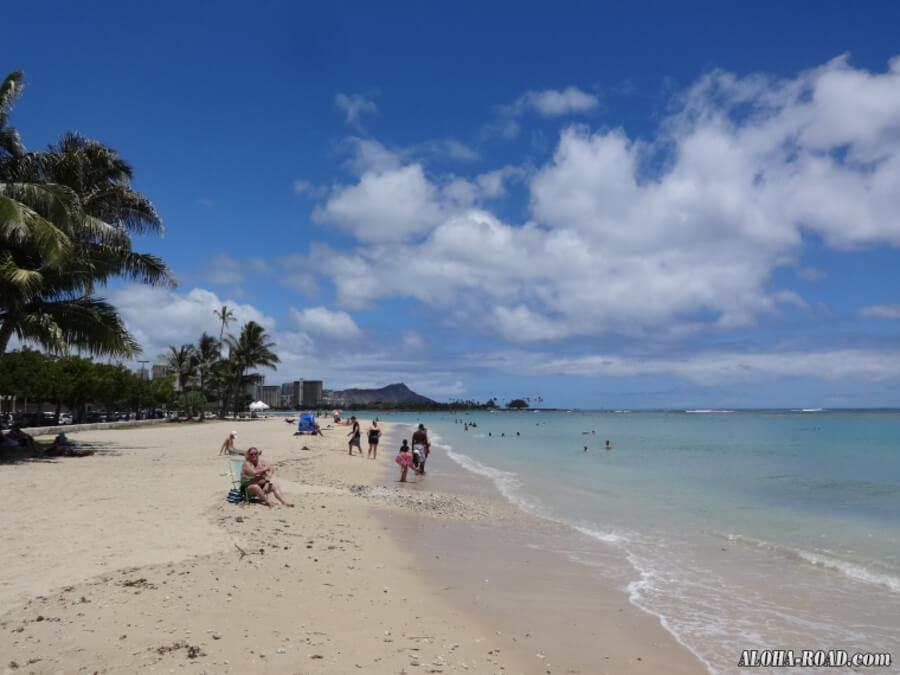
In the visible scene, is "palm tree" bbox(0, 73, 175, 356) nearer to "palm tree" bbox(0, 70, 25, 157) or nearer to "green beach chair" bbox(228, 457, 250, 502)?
"palm tree" bbox(0, 70, 25, 157)

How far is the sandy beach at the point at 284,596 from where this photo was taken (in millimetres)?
4145

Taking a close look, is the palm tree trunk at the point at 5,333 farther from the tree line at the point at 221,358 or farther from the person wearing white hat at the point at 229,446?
the tree line at the point at 221,358

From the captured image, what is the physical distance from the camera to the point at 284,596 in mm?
5348

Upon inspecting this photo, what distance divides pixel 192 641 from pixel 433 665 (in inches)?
67.5

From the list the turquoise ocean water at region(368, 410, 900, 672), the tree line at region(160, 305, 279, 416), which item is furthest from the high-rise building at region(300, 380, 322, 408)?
the turquoise ocean water at region(368, 410, 900, 672)

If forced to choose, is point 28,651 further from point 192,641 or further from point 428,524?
point 428,524

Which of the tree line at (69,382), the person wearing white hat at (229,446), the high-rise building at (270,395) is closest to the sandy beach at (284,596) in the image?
the person wearing white hat at (229,446)

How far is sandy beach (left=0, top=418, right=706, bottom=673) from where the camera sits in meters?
4.14

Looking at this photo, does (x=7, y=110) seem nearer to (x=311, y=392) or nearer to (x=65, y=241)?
(x=65, y=241)

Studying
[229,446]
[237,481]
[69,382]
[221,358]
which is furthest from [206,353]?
[237,481]

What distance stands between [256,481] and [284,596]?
4.87 m

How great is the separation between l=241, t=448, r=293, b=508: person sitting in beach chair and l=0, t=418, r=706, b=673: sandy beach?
320 mm

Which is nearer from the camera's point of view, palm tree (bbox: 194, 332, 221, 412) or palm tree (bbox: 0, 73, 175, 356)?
palm tree (bbox: 0, 73, 175, 356)

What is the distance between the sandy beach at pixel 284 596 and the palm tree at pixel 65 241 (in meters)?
6.49
